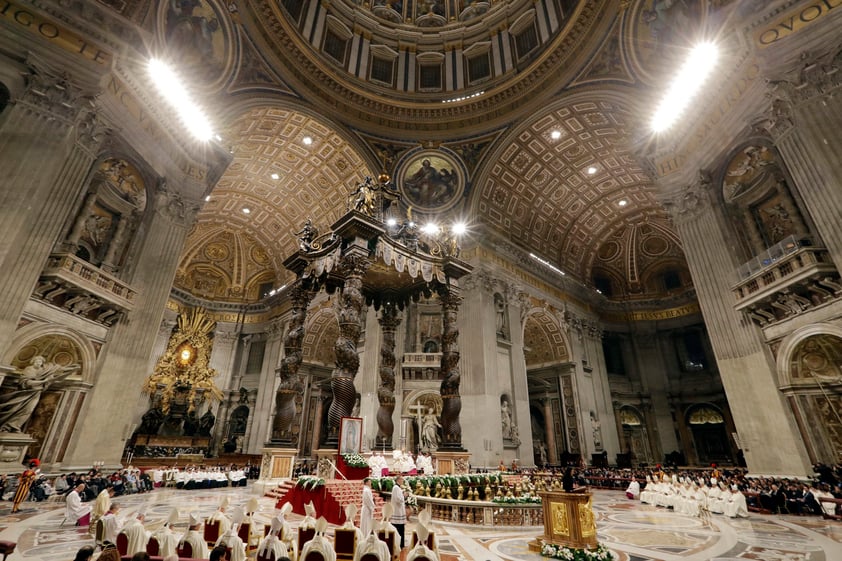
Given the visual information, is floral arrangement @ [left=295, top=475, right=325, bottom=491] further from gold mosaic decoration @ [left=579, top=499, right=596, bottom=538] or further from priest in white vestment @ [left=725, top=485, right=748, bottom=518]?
priest in white vestment @ [left=725, top=485, right=748, bottom=518]

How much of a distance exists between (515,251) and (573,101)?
6670 millimetres

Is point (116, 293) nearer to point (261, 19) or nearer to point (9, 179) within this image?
point (9, 179)

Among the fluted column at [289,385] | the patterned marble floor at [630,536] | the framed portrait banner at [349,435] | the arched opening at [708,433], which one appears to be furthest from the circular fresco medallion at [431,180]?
the arched opening at [708,433]

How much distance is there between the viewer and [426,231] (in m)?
13.0

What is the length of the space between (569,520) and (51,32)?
13.6 m

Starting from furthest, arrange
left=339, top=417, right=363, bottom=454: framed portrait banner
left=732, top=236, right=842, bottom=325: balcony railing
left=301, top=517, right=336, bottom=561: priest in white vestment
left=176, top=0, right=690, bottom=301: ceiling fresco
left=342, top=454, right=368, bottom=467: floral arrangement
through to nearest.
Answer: left=176, top=0, right=690, bottom=301: ceiling fresco, left=732, top=236, right=842, bottom=325: balcony railing, left=339, top=417, right=363, bottom=454: framed portrait banner, left=342, top=454, right=368, bottom=467: floral arrangement, left=301, top=517, right=336, bottom=561: priest in white vestment

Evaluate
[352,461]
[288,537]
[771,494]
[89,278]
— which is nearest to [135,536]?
[288,537]

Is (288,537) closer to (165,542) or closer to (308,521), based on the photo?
(308,521)

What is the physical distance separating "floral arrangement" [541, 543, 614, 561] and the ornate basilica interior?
166 inches

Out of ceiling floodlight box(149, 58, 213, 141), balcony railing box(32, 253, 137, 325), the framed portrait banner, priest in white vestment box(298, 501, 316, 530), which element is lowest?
priest in white vestment box(298, 501, 316, 530)

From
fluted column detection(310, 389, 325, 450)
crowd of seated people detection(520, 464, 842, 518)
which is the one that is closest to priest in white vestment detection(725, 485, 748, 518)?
crowd of seated people detection(520, 464, 842, 518)

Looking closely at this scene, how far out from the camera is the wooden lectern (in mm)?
4566

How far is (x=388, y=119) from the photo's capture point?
696 inches

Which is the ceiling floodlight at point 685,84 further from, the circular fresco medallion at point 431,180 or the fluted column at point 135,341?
the fluted column at point 135,341
